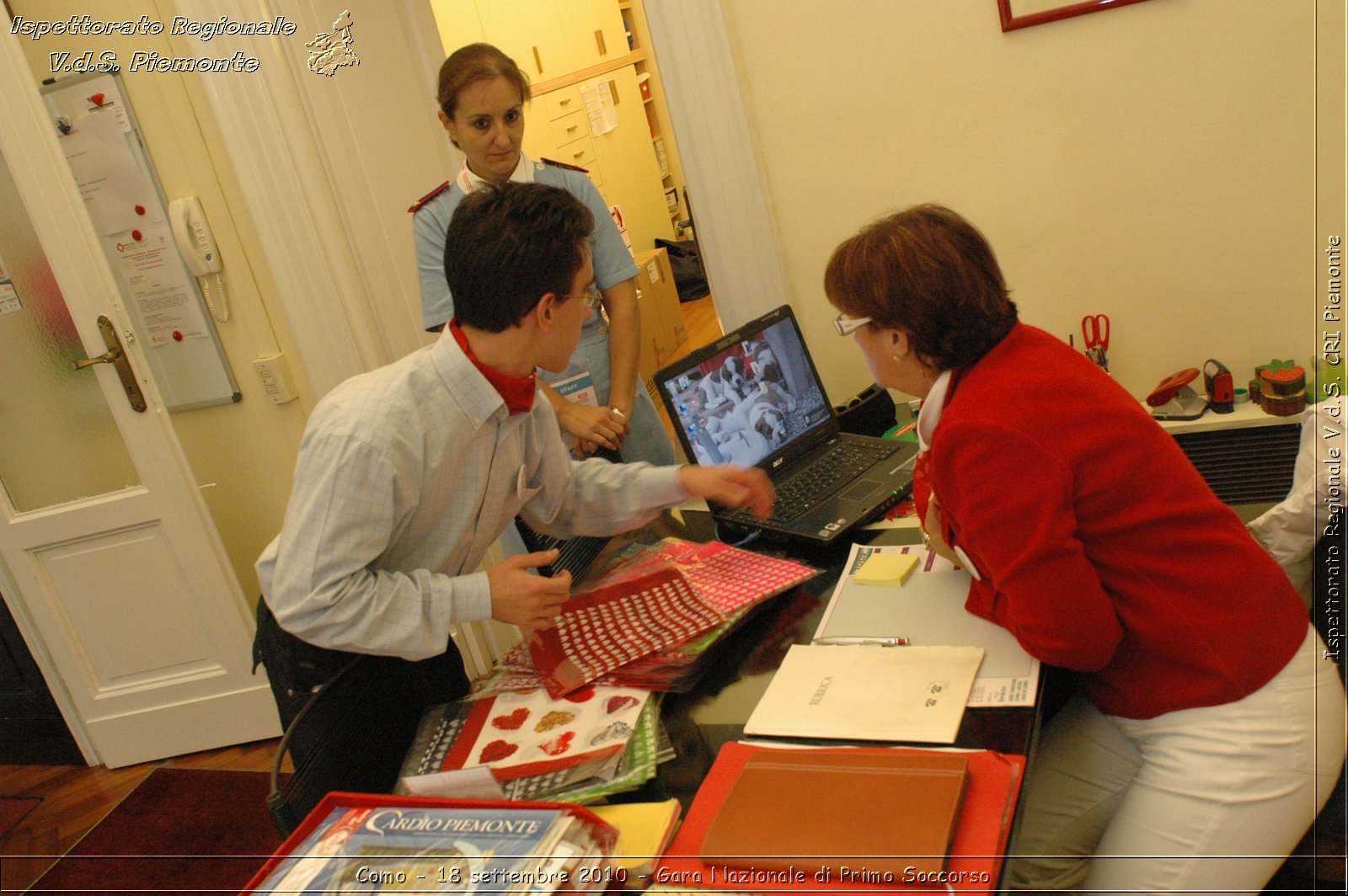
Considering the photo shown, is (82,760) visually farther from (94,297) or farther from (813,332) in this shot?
(813,332)

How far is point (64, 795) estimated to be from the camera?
307 cm

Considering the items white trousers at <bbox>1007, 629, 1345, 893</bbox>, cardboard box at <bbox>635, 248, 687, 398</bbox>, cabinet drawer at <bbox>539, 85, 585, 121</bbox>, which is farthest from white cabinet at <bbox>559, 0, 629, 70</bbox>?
white trousers at <bbox>1007, 629, 1345, 893</bbox>

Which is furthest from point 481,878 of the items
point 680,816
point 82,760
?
point 82,760

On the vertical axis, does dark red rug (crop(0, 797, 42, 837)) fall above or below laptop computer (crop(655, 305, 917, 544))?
below

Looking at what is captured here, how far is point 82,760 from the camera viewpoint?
324 cm

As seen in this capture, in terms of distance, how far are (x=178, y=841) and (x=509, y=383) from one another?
82.0 inches

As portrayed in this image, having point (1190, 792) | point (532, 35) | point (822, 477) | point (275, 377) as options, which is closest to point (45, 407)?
point (275, 377)

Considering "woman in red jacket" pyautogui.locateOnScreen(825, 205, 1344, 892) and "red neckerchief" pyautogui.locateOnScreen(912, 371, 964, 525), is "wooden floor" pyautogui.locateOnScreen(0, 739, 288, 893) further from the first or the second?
"woman in red jacket" pyautogui.locateOnScreen(825, 205, 1344, 892)

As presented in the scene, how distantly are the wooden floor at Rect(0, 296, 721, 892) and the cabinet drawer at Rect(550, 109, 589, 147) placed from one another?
393 centimetres

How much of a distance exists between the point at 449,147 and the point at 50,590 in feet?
6.05

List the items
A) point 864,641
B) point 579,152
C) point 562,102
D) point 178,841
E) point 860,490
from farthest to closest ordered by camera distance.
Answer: point 579,152 < point 562,102 < point 178,841 < point 860,490 < point 864,641

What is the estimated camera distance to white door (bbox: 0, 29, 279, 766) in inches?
106

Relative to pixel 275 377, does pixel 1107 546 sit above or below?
below

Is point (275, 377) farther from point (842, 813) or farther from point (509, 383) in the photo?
point (842, 813)
